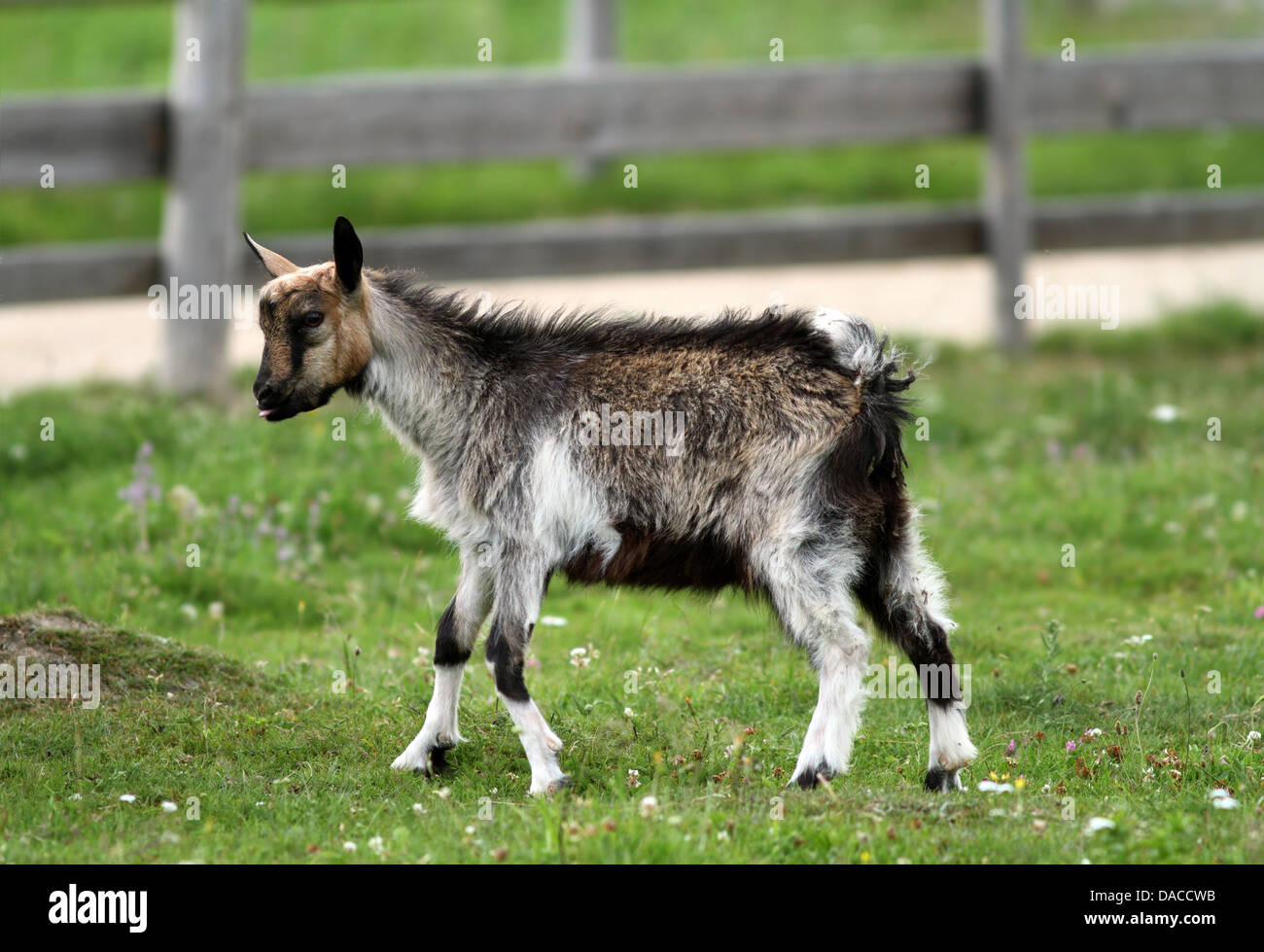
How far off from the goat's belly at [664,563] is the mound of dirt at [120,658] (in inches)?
64.5

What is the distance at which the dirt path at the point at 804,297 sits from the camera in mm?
12195

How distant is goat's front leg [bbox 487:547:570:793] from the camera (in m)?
5.45

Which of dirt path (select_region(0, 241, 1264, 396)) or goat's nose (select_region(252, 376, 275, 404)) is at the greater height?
dirt path (select_region(0, 241, 1264, 396))

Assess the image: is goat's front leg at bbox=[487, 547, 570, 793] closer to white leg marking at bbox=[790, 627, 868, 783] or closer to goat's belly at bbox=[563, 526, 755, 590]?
Result: goat's belly at bbox=[563, 526, 755, 590]

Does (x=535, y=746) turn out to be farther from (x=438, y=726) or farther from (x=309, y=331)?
(x=309, y=331)

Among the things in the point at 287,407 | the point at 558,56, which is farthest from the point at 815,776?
the point at 558,56

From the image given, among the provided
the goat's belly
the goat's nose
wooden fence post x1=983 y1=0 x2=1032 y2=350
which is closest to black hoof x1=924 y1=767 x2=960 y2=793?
the goat's belly

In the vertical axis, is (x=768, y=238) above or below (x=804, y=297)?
above

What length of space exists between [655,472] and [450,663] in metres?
1.03

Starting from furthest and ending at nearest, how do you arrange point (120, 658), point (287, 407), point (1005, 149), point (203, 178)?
1. point (1005, 149)
2. point (203, 178)
3. point (120, 658)
4. point (287, 407)

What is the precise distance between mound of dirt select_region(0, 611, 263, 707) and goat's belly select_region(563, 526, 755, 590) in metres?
1.64

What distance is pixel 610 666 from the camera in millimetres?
6805

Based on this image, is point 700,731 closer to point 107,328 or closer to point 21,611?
point 21,611

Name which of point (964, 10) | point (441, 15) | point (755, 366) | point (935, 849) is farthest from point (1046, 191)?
point (935, 849)
